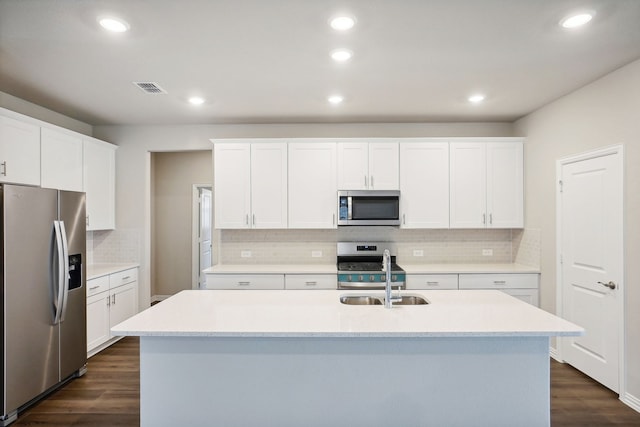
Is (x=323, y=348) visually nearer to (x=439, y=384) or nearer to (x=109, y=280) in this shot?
(x=439, y=384)

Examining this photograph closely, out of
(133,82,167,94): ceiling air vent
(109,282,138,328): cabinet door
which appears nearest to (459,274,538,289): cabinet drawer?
(133,82,167,94): ceiling air vent

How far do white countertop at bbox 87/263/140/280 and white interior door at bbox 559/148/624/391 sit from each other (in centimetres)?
456

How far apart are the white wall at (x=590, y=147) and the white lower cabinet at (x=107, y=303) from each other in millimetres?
4558

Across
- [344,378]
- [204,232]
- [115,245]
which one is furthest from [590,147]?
[204,232]

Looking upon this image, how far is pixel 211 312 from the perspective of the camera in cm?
221

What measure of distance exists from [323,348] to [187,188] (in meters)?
4.78

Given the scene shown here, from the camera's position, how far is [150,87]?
127 inches

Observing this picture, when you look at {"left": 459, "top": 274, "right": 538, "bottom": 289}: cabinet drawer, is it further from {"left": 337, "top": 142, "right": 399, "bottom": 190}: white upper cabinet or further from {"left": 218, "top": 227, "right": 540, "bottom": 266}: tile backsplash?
{"left": 337, "top": 142, "right": 399, "bottom": 190}: white upper cabinet

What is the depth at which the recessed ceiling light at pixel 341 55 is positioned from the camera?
100 inches

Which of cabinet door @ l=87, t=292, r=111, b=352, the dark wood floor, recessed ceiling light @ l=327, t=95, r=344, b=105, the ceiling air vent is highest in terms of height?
recessed ceiling light @ l=327, t=95, r=344, b=105

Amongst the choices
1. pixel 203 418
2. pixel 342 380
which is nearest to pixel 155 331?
pixel 203 418

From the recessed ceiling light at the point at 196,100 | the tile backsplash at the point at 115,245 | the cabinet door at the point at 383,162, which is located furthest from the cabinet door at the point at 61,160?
the cabinet door at the point at 383,162

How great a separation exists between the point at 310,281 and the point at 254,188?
1222 millimetres

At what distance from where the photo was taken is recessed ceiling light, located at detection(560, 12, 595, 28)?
2078 mm
